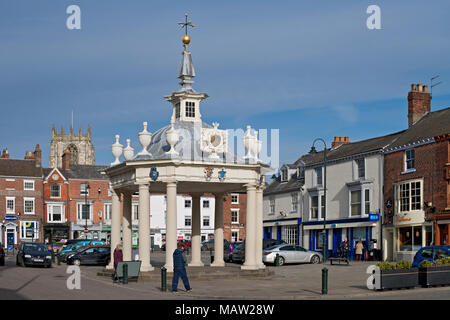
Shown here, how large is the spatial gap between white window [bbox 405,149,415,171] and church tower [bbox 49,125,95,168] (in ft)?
396

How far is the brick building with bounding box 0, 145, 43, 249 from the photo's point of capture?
77062 millimetres

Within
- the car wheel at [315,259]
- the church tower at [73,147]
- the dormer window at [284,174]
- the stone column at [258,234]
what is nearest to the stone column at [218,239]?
the stone column at [258,234]

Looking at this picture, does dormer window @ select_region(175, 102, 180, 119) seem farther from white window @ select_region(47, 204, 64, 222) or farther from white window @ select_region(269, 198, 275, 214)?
white window @ select_region(47, 204, 64, 222)

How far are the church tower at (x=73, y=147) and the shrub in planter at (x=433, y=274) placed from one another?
13855 centimetres

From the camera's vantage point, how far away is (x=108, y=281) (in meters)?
27.7

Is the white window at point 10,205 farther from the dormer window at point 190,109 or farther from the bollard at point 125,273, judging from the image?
the bollard at point 125,273

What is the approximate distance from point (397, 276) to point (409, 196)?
21546 millimetres

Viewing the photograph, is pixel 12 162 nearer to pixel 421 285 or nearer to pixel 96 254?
pixel 96 254

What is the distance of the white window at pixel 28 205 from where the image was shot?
259 feet

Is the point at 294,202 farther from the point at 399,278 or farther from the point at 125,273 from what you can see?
the point at 399,278

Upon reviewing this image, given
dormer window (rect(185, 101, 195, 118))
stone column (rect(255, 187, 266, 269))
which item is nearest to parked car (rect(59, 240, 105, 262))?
dormer window (rect(185, 101, 195, 118))

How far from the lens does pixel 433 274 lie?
23.6 meters

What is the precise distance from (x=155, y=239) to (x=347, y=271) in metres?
52.0

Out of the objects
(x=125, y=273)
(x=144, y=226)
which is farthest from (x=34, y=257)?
(x=125, y=273)
